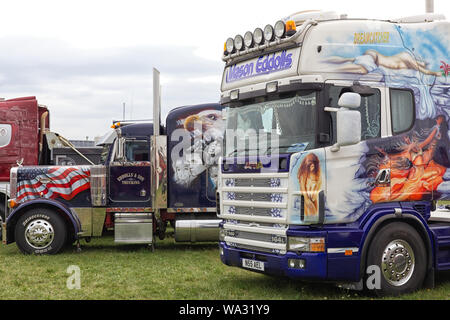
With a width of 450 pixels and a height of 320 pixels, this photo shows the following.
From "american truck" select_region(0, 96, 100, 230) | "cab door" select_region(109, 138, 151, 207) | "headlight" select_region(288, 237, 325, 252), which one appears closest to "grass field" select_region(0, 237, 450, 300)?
"headlight" select_region(288, 237, 325, 252)

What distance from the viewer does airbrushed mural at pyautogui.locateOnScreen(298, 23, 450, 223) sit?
788cm

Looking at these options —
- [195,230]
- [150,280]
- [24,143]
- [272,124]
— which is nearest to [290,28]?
[272,124]

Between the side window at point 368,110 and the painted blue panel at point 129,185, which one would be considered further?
the painted blue panel at point 129,185

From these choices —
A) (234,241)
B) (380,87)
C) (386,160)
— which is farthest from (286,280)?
(380,87)

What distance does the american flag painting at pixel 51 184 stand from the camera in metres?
13.0

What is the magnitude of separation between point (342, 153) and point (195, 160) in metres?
5.77

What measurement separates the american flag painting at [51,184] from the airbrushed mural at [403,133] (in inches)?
256

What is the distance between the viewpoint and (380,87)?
8250mm

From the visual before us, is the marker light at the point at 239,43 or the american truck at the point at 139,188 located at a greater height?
the marker light at the point at 239,43

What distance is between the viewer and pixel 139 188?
13141mm

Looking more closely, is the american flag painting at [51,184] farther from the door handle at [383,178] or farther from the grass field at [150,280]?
the door handle at [383,178]

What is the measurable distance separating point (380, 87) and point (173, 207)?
6.11m

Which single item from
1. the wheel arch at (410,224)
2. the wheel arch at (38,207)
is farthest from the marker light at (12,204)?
the wheel arch at (410,224)

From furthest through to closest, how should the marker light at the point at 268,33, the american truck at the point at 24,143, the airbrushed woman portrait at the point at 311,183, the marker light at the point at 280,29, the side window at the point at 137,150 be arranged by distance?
the american truck at the point at 24,143 < the side window at the point at 137,150 < the marker light at the point at 268,33 < the marker light at the point at 280,29 < the airbrushed woman portrait at the point at 311,183
